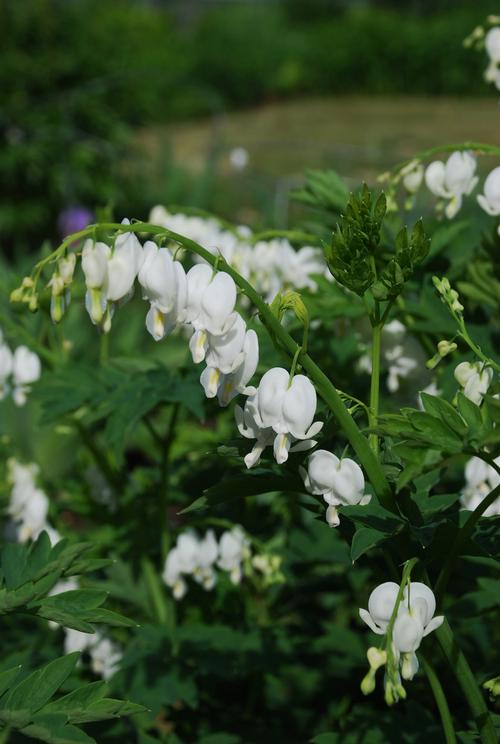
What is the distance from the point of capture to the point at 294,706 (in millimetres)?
2131

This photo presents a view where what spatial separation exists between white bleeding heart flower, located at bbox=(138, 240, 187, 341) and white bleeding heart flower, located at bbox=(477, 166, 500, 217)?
1.95 ft

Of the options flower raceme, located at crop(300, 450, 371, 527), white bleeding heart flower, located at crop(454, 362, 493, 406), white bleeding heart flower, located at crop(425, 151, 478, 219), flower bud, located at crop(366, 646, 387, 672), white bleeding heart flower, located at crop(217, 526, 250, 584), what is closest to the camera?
flower bud, located at crop(366, 646, 387, 672)

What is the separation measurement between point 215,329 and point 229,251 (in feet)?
3.37

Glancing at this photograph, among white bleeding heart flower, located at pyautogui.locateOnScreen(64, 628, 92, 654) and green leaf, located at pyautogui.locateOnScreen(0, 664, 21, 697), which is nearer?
green leaf, located at pyautogui.locateOnScreen(0, 664, 21, 697)

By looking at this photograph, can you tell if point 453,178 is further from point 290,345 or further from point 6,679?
point 6,679

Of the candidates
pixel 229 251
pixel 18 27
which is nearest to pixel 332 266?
pixel 229 251

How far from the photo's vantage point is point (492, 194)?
1511 mm

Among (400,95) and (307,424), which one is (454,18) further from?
(307,424)

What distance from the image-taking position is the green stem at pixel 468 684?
1.24 meters

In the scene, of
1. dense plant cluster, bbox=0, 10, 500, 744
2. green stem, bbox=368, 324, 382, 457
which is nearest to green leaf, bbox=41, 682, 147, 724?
dense plant cluster, bbox=0, 10, 500, 744

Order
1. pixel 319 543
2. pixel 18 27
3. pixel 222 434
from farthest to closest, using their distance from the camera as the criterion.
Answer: pixel 18 27, pixel 222 434, pixel 319 543

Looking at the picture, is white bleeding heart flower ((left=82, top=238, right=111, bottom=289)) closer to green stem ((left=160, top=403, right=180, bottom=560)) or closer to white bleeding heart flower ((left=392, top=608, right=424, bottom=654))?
white bleeding heart flower ((left=392, top=608, right=424, bottom=654))

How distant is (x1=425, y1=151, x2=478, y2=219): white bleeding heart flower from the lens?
64.9 inches

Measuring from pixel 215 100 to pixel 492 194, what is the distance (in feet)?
19.6
